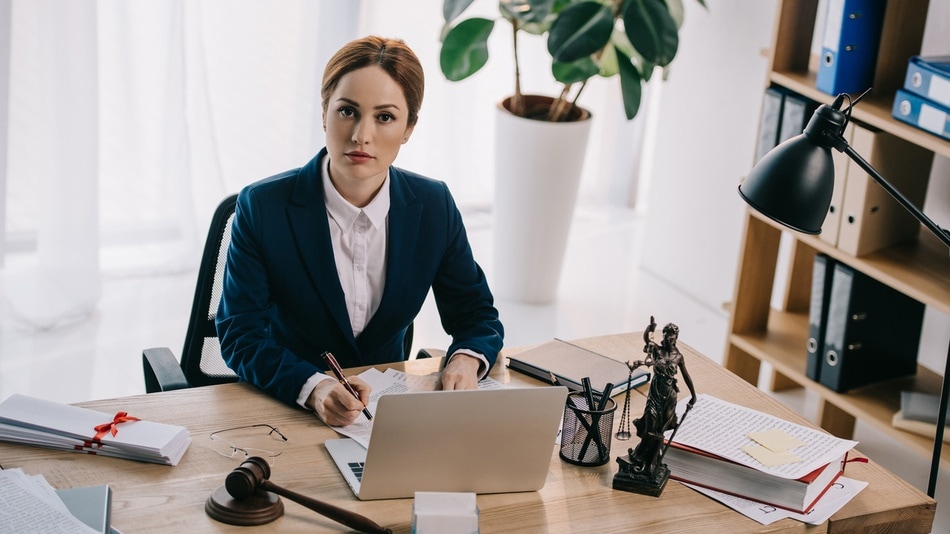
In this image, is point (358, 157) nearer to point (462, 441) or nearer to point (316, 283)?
point (316, 283)

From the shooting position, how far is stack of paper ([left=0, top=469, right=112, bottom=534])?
58.5 inches

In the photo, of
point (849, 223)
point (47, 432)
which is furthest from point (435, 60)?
point (47, 432)

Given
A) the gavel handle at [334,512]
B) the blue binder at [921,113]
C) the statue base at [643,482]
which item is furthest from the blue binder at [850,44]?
the gavel handle at [334,512]

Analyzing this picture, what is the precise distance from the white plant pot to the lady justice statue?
235cm

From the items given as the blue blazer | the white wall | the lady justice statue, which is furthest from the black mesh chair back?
the white wall

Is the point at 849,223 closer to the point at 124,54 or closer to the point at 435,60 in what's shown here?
the point at 435,60

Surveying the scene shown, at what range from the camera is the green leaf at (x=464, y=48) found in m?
3.94

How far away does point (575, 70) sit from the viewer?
3.89 m

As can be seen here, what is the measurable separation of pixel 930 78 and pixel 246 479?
2.07m

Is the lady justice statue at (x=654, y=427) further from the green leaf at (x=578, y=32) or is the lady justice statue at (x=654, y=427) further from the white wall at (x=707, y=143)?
the white wall at (x=707, y=143)

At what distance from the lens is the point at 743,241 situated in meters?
3.57

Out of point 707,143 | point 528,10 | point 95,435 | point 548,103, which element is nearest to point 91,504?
point 95,435

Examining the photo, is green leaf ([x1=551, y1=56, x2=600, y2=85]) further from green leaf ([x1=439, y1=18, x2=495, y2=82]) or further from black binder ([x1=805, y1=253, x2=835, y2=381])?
black binder ([x1=805, y1=253, x2=835, y2=381])

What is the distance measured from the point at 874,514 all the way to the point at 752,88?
2.59m
